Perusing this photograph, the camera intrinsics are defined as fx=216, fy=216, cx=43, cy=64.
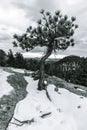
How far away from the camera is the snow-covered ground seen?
1473 cm

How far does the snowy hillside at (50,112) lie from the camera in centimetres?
1452

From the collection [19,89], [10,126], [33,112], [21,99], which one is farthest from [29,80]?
[10,126]

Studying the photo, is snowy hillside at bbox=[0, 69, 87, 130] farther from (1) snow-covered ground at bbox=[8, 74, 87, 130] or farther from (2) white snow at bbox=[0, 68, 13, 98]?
(2) white snow at bbox=[0, 68, 13, 98]

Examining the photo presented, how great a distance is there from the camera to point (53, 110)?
1678 centimetres

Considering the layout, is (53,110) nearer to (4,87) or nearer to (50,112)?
(50,112)

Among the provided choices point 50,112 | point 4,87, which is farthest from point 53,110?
point 4,87

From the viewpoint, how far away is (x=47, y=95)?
19.5 m

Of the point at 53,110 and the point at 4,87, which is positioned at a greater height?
the point at 4,87

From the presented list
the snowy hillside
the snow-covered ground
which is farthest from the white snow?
the snow-covered ground

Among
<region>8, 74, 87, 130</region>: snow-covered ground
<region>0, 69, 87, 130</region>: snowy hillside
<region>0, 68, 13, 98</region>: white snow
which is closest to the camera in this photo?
<region>0, 69, 87, 130</region>: snowy hillside

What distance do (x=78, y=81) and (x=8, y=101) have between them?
38.8 meters

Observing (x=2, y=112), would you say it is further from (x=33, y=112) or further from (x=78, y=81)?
(x=78, y=81)

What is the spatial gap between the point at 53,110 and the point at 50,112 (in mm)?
533

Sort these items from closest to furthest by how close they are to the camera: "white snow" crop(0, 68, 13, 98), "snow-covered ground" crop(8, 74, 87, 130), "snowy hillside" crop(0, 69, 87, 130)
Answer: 1. "snowy hillside" crop(0, 69, 87, 130)
2. "snow-covered ground" crop(8, 74, 87, 130)
3. "white snow" crop(0, 68, 13, 98)
